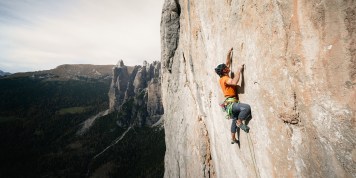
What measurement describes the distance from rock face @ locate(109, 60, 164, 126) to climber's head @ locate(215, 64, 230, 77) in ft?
429

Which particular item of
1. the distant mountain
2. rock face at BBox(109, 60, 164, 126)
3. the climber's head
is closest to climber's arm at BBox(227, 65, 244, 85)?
the climber's head

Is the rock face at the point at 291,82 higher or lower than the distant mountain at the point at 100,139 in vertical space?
higher

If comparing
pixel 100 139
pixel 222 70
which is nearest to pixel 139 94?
pixel 100 139

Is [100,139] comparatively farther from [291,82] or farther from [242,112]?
[291,82]

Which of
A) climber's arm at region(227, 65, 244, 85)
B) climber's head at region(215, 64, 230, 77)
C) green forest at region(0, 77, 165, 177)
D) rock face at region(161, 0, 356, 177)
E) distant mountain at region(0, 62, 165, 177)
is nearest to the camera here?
rock face at region(161, 0, 356, 177)

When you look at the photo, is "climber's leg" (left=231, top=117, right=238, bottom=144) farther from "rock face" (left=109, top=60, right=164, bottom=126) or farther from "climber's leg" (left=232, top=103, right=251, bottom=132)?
"rock face" (left=109, top=60, right=164, bottom=126)

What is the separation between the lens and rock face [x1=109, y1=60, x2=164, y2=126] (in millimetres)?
142750

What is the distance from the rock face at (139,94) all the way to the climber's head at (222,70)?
13082 centimetres

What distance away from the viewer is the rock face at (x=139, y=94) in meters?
143

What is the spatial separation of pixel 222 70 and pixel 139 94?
14773 centimetres

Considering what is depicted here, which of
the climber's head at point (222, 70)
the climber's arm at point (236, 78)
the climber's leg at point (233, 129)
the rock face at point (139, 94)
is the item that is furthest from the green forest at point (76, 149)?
the climber's arm at point (236, 78)

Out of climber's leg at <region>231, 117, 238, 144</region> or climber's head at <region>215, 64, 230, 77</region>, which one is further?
climber's leg at <region>231, 117, 238, 144</region>

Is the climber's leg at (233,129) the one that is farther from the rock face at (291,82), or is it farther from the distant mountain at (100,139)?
the distant mountain at (100,139)

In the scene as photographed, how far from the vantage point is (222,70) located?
800 centimetres
